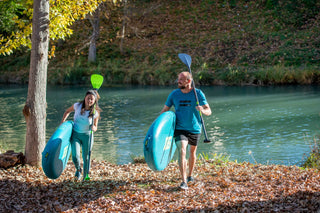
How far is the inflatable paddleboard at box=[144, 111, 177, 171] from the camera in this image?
5.57 metres

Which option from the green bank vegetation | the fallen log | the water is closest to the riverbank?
the fallen log

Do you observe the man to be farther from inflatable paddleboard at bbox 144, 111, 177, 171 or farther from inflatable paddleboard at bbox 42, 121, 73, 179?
inflatable paddleboard at bbox 42, 121, 73, 179

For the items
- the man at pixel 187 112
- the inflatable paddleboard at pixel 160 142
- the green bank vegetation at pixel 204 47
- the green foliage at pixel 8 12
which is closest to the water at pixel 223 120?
the green bank vegetation at pixel 204 47

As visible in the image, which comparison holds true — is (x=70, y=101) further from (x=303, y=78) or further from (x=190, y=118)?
(x=190, y=118)

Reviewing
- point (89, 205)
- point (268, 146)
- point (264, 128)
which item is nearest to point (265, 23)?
point (264, 128)

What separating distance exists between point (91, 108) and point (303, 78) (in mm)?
18360

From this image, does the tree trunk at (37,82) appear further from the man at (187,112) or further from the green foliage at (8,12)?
the green foliage at (8,12)

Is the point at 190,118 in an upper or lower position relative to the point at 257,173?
upper

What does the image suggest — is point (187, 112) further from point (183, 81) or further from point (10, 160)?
point (10, 160)

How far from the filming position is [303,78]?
22281 millimetres

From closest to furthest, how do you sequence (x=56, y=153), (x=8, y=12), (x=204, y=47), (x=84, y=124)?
(x=56, y=153)
(x=84, y=124)
(x=8, y=12)
(x=204, y=47)

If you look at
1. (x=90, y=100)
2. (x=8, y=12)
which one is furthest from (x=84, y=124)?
(x=8, y=12)

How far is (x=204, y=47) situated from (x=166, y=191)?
2368cm

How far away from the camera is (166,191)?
18.7 feet
